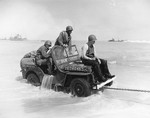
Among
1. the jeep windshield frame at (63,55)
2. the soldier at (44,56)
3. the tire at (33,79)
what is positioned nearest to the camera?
the jeep windshield frame at (63,55)

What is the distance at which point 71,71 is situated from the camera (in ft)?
27.6

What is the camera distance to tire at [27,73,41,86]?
9703 mm

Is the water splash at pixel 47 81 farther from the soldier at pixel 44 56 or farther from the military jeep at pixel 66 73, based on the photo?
the soldier at pixel 44 56

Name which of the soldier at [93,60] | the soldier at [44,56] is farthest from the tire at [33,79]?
the soldier at [93,60]

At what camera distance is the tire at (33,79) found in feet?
31.8

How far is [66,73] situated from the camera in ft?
27.7

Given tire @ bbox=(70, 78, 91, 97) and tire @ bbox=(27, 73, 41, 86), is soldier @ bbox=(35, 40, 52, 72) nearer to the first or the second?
tire @ bbox=(27, 73, 41, 86)

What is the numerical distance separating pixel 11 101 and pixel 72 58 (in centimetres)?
273

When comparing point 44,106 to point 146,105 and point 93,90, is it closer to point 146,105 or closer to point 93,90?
point 93,90

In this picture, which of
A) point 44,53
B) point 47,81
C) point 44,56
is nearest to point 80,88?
point 47,81

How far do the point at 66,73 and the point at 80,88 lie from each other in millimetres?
691

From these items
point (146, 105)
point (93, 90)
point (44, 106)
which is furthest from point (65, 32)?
point (146, 105)

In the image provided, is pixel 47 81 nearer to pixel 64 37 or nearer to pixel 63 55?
pixel 63 55

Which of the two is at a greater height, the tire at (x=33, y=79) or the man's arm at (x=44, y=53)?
the man's arm at (x=44, y=53)
